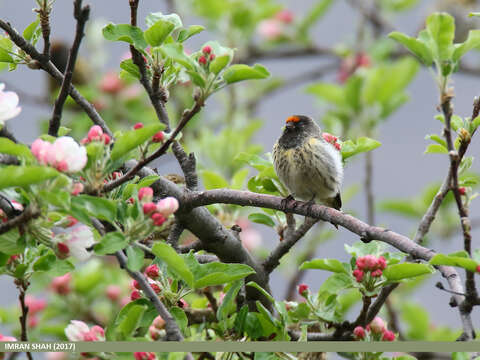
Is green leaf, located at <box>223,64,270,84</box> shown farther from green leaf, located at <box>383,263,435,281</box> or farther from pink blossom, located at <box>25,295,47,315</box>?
pink blossom, located at <box>25,295,47,315</box>

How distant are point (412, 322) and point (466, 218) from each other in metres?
1.78

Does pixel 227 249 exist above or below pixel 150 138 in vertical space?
below

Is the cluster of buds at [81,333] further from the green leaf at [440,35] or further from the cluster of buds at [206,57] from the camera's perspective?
the green leaf at [440,35]

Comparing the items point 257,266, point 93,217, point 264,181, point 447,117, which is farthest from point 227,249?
point 447,117

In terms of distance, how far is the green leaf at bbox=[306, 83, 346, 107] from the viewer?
4160 millimetres

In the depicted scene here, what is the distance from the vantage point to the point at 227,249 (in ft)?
7.89

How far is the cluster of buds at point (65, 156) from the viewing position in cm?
160

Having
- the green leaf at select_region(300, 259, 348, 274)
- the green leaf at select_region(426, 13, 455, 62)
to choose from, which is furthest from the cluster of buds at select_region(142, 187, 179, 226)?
the green leaf at select_region(426, 13, 455, 62)

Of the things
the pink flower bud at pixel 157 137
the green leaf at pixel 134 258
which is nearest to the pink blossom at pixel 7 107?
the pink flower bud at pixel 157 137

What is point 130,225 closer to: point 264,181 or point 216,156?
point 264,181

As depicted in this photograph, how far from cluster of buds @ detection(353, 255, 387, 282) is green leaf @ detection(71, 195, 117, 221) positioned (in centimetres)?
87

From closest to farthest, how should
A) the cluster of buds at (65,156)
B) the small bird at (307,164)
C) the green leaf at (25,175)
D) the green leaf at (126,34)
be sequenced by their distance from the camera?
1. the green leaf at (25,175)
2. the cluster of buds at (65,156)
3. the green leaf at (126,34)
4. the small bird at (307,164)

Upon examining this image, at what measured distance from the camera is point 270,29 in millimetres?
5824

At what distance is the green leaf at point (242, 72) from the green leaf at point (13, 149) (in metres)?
0.57
